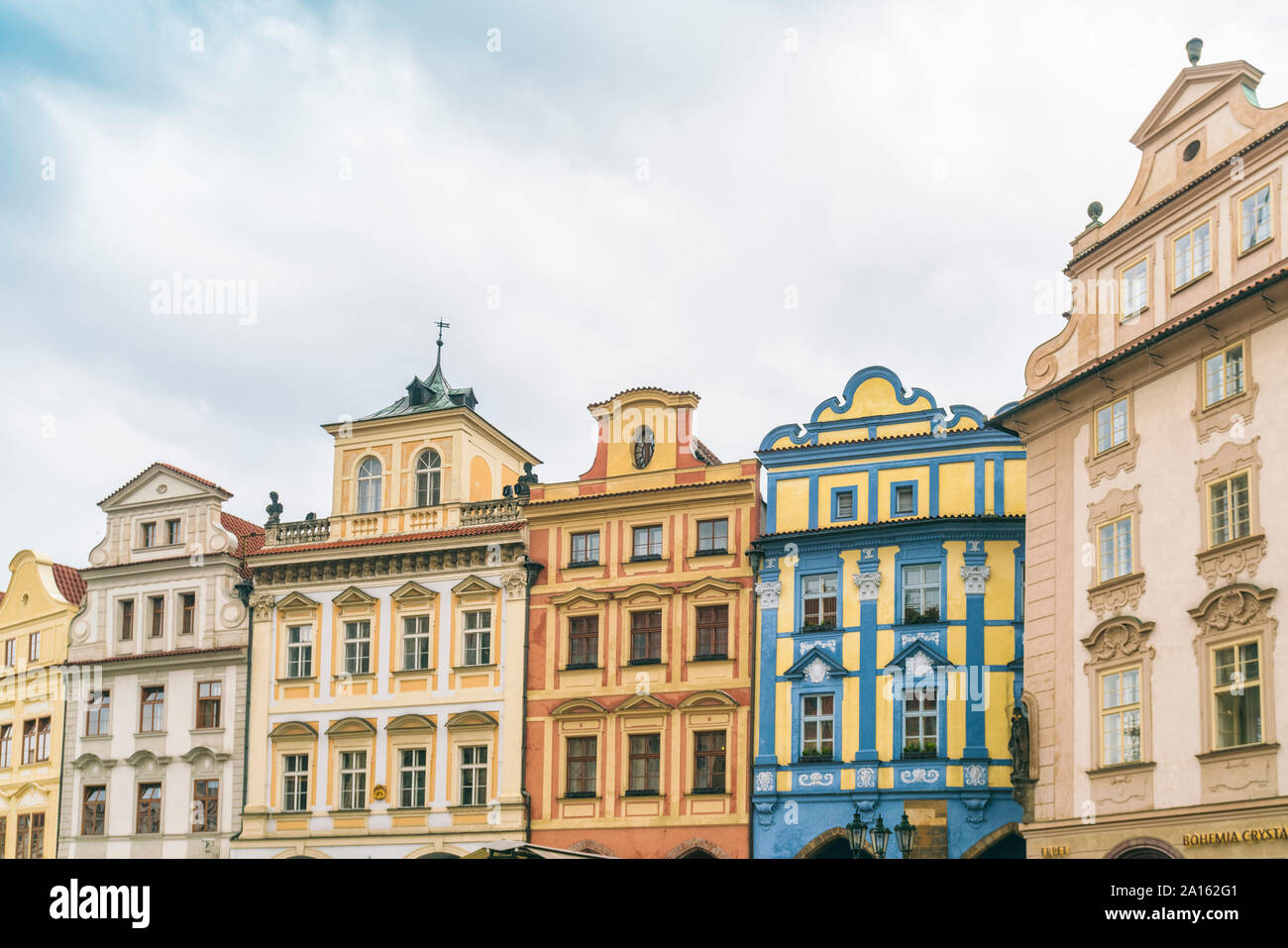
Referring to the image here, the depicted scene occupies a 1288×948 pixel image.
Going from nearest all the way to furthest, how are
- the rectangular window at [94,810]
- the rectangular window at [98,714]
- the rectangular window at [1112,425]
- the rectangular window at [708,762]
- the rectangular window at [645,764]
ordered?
1. the rectangular window at [1112,425]
2. the rectangular window at [708,762]
3. the rectangular window at [645,764]
4. the rectangular window at [94,810]
5. the rectangular window at [98,714]

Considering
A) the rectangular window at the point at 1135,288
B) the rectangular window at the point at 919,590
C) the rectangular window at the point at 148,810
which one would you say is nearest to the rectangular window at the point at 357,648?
the rectangular window at the point at 148,810

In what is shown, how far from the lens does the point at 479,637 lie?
143ft

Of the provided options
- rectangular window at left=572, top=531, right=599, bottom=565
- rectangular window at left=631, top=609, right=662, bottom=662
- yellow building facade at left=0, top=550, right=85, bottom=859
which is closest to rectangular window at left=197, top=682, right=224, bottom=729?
yellow building facade at left=0, top=550, right=85, bottom=859

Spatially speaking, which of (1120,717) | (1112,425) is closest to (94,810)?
(1120,717)

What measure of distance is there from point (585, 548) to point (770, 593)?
18.9ft

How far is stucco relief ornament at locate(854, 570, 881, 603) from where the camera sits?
38.7 meters

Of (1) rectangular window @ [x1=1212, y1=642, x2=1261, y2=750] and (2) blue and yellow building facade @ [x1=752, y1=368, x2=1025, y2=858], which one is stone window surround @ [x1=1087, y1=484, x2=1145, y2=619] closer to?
(1) rectangular window @ [x1=1212, y1=642, x2=1261, y2=750]

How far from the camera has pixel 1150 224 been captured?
1184 inches

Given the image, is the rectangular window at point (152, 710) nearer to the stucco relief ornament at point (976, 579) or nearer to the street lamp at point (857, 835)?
the street lamp at point (857, 835)

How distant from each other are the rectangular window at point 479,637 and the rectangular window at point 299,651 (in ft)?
16.5

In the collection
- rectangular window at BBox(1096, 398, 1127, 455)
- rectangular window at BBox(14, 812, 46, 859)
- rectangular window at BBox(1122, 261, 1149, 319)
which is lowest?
rectangular window at BBox(14, 812, 46, 859)

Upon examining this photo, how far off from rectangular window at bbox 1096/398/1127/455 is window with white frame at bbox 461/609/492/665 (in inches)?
753

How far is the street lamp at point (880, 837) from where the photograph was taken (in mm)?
35406
